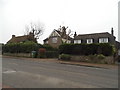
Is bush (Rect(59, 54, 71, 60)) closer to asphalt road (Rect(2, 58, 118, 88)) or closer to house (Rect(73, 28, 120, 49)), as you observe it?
asphalt road (Rect(2, 58, 118, 88))

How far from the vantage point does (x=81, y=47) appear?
1102 inches

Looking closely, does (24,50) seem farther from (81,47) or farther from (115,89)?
(115,89)

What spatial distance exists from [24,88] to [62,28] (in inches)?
1866

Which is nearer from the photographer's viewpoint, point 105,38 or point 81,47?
point 81,47

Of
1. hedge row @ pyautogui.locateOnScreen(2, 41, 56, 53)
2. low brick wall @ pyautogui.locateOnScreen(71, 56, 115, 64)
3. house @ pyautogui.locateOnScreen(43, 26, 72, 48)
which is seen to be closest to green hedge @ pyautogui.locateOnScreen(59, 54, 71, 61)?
low brick wall @ pyautogui.locateOnScreen(71, 56, 115, 64)

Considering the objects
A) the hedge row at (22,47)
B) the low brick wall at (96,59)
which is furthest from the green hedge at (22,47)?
the low brick wall at (96,59)

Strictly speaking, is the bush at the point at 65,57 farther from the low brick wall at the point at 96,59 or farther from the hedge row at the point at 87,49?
the low brick wall at the point at 96,59

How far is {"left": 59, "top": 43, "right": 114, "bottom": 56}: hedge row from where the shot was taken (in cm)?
2544

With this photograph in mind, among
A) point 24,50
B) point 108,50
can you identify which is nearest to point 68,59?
point 108,50

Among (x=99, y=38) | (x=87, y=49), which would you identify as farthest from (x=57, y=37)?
(x=87, y=49)

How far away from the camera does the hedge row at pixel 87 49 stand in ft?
83.5

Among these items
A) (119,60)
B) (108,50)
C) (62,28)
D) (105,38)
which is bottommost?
(119,60)

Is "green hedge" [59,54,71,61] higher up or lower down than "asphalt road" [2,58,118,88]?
higher up

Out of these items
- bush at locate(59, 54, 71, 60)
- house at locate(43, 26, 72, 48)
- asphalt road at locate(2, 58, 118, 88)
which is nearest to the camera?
asphalt road at locate(2, 58, 118, 88)
